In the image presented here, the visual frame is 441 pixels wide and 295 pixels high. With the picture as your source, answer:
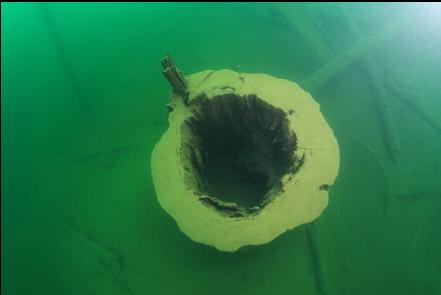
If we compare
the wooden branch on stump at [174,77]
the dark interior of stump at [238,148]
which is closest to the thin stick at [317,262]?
the dark interior of stump at [238,148]

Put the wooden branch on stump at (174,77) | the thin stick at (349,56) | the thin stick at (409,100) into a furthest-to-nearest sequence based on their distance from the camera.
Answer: the thin stick at (349,56) → the thin stick at (409,100) → the wooden branch on stump at (174,77)

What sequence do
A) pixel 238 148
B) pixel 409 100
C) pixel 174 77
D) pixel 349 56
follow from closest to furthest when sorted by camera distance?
pixel 174 77 < pixel 238 148 < pixel 409 100 < pixel 349 56

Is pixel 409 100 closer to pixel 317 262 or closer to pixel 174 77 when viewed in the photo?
pixel 317 262

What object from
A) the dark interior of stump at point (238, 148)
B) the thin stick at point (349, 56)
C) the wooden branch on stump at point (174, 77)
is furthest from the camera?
the thin stick at point (349, 56)

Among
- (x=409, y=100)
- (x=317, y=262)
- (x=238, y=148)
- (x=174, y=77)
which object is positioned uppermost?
(x=174, y=77)

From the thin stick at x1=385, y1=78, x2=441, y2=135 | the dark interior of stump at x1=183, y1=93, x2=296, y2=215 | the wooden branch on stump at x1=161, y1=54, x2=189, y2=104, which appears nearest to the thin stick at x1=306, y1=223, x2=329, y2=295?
the dark interior of stump at x1=183, y1=93, x2=296, y2=215


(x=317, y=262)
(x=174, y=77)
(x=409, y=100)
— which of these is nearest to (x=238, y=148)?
(x=174, y=77)

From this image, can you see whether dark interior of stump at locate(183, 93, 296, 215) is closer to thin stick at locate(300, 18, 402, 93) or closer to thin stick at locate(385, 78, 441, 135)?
thin stick at locate(300, 18, 402, 93)

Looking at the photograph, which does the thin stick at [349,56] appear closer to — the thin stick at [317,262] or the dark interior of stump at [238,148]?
the dark interior of stump at [238,148]

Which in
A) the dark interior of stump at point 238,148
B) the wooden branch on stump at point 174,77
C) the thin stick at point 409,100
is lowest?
the thin stick at point 409,100
